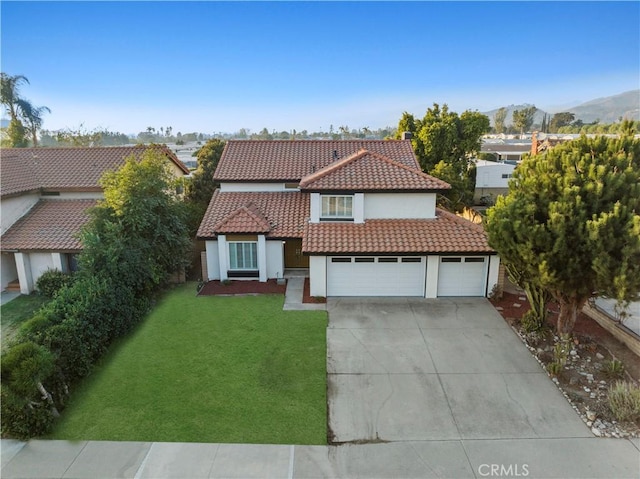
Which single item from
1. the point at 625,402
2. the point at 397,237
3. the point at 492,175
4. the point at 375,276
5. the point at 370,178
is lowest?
the point at 625,402

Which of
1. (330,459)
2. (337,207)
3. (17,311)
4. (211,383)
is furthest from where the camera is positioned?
(337,207)

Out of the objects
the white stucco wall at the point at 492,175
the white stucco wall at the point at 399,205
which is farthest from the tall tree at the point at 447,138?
the white stucco wall at the point at 399,205

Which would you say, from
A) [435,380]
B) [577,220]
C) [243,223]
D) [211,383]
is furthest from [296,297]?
[577,220]

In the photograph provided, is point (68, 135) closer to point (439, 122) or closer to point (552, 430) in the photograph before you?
point (439, 122)

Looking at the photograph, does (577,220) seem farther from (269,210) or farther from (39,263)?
(39,263)

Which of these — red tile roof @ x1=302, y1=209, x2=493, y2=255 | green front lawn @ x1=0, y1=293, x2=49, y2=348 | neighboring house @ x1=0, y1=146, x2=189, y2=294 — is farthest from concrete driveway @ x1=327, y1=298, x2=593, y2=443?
neighboring house @ x1=0, y1=146, x2=189, y2=294

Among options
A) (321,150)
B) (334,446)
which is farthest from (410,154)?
(334,446)
